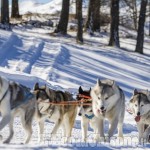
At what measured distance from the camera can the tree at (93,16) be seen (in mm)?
27922

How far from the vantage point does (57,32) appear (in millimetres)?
26312

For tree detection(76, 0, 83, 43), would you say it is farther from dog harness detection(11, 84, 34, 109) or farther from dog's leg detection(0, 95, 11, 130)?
dog's leg detection(0, 95, 11, 130)

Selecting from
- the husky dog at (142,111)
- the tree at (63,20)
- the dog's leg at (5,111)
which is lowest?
the tree at (63,20)

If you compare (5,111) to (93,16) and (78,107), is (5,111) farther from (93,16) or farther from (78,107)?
(93,16)

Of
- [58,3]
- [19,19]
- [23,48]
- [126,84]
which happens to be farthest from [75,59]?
[58,3]

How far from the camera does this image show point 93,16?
2919 centimetres

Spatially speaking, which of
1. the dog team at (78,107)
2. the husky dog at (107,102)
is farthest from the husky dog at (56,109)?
the husky dog at (107,102)

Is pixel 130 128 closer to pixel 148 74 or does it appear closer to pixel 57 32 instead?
pixel 148 74

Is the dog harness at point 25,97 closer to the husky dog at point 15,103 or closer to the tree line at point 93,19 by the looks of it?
the husky dog at point 15,103

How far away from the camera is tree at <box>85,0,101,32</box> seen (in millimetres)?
27922

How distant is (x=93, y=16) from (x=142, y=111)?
22.7m

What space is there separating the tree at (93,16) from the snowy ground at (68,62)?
8.26ft

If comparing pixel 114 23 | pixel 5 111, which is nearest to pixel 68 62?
pixel 114 23

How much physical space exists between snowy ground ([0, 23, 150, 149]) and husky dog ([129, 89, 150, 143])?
2.88m
